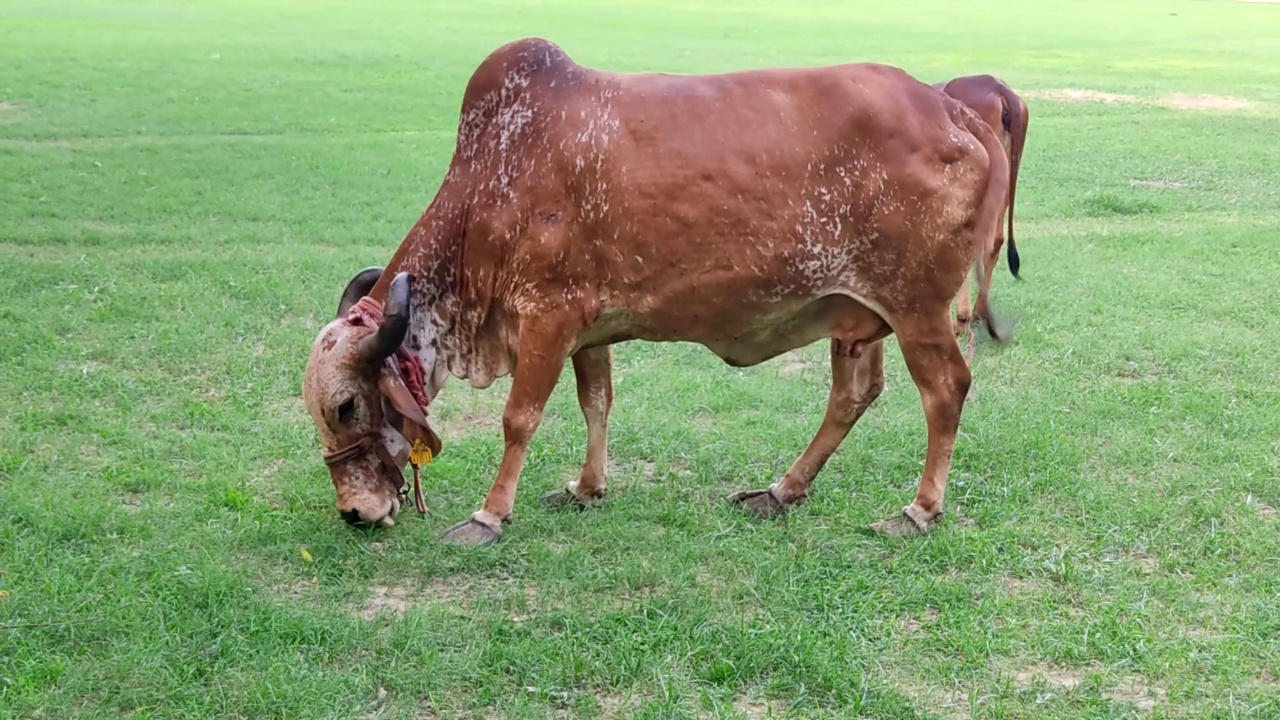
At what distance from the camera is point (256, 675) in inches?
163

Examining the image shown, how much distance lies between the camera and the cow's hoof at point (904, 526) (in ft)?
17.7

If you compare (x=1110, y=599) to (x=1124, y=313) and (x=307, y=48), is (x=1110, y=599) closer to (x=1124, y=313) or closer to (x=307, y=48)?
(x=1124, y=313)

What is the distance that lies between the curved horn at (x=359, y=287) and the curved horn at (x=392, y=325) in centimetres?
55

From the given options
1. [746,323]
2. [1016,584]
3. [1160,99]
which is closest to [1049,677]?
[1016,584]

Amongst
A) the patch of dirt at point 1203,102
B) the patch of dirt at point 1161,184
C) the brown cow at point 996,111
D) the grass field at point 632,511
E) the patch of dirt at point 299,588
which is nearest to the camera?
the grass field at point 632,511

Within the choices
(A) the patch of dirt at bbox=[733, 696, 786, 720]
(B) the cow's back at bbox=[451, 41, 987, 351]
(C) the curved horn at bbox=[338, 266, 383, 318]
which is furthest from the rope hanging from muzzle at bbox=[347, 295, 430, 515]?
(A) the patch of dirt at bbox=[733, 696, 786, 720]

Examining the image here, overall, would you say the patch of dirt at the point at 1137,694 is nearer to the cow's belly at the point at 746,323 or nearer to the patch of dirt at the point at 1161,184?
the cow's belly at the point at 746,323

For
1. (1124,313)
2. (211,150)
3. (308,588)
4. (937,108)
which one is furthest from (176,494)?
(211,150)

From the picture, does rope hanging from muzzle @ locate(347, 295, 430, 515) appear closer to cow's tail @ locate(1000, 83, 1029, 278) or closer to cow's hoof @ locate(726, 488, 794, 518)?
cow's hoof @ locate(726, 488, 794, 518)

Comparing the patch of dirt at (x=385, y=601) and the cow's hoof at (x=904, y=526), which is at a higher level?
the cow's hoof at (x=904, y=526)

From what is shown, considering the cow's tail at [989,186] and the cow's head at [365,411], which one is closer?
the cow's head at [365,411]

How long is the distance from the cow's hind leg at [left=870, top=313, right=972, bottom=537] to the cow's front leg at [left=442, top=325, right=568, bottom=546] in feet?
4.82

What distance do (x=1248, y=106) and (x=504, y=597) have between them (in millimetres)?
19291

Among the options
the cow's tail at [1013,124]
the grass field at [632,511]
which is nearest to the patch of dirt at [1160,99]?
the grass field at [632,511]
